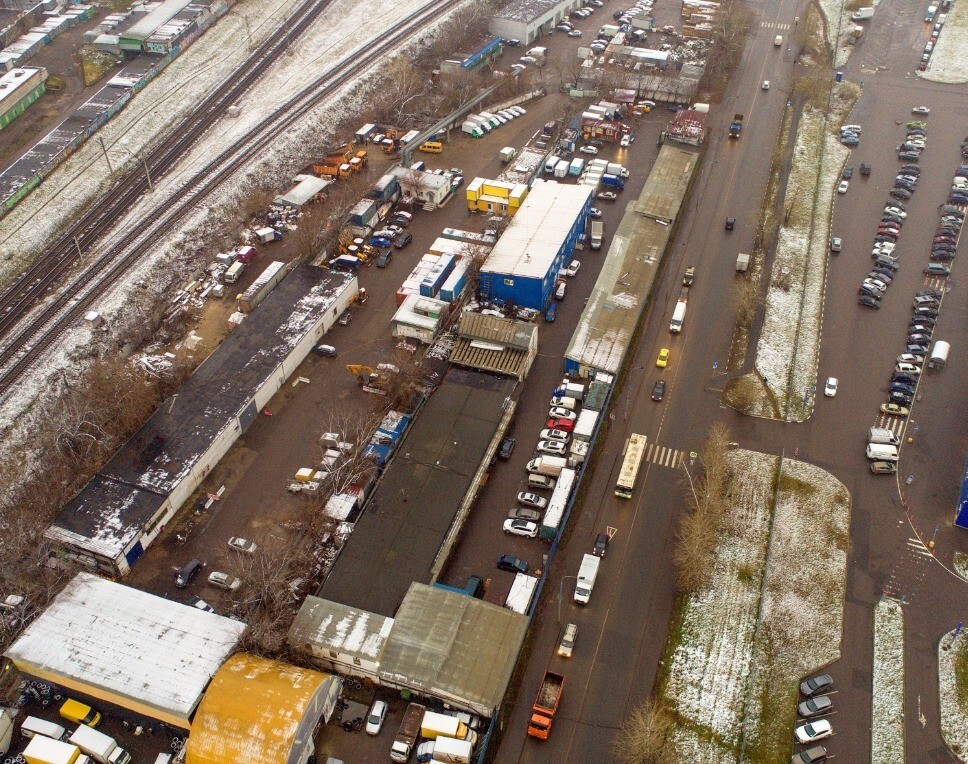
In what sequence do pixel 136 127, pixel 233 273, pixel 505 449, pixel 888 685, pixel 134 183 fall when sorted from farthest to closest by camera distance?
1. pixel 136 127
2. pixel 134 183
3. pixel 233 273
4. pixel 505 449
5. pixel 888 685

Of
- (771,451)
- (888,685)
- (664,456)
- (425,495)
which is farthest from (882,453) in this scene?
(425,495)

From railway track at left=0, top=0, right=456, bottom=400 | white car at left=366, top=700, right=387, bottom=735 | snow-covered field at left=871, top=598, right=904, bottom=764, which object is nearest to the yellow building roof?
white car at left=366, top=700, right=387, bottom=735

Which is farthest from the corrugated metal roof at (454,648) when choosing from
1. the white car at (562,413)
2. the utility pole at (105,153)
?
the utility pole at (105,153)

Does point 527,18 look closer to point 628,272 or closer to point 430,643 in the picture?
point 628,272

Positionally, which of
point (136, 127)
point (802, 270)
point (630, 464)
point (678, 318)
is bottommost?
point (630, 464)

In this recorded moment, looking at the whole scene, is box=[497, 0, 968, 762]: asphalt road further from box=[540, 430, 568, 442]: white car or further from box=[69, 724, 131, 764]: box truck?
box=[69, 724, 131, 764]: box truck

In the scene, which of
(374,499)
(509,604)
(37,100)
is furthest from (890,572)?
(37,100)

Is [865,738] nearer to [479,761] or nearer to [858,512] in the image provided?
[858,512]

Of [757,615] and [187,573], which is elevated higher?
[757,615]
